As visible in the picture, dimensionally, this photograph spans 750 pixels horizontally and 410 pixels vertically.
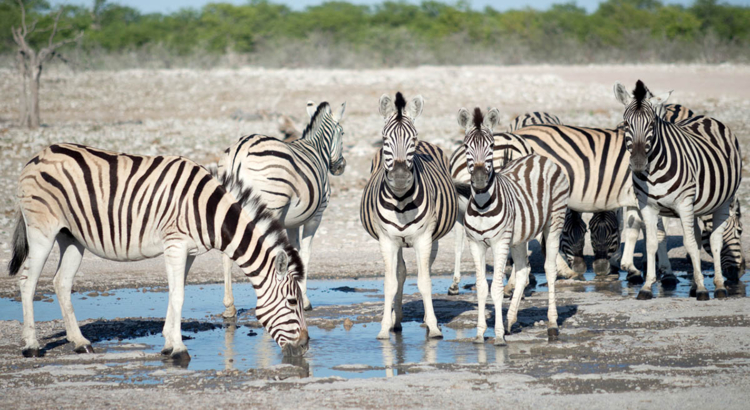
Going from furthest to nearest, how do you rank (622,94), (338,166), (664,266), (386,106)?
(338,166) < (664,266) < (622,94) < (386,106)

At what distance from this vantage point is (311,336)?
8492 millimetres

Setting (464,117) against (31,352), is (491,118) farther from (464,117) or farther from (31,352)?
(31,352)

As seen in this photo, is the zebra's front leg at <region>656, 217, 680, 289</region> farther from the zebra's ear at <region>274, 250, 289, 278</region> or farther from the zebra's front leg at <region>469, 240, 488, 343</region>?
the zebra's ear at <region>274, 250, 289, 278</region>

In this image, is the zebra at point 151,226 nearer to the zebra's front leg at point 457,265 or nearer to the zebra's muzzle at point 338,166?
the zebra's front leg at point 457,265

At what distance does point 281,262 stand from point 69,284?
2327mm

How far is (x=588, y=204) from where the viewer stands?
1061 cm

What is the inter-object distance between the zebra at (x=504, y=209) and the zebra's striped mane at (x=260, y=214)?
1688 mm

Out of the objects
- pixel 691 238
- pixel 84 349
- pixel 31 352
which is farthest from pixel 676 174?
pixel 31 352

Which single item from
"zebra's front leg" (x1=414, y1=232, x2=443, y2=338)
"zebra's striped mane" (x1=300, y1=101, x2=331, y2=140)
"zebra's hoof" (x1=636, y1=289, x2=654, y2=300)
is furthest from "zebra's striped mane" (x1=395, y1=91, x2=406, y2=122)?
"zebra's hoof" (x1=636, y1=289, x2=654, y2=300)

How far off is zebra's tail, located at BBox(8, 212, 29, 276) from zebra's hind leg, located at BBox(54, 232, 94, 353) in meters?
0.32

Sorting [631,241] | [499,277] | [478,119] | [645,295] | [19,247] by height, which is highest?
[478,119]

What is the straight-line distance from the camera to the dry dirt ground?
6176mm

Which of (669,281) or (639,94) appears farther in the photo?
(669,281)

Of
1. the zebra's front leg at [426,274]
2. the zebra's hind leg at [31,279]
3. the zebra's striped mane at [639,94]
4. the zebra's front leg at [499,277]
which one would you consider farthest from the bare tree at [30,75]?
the zebra's front leg at [499,277]
